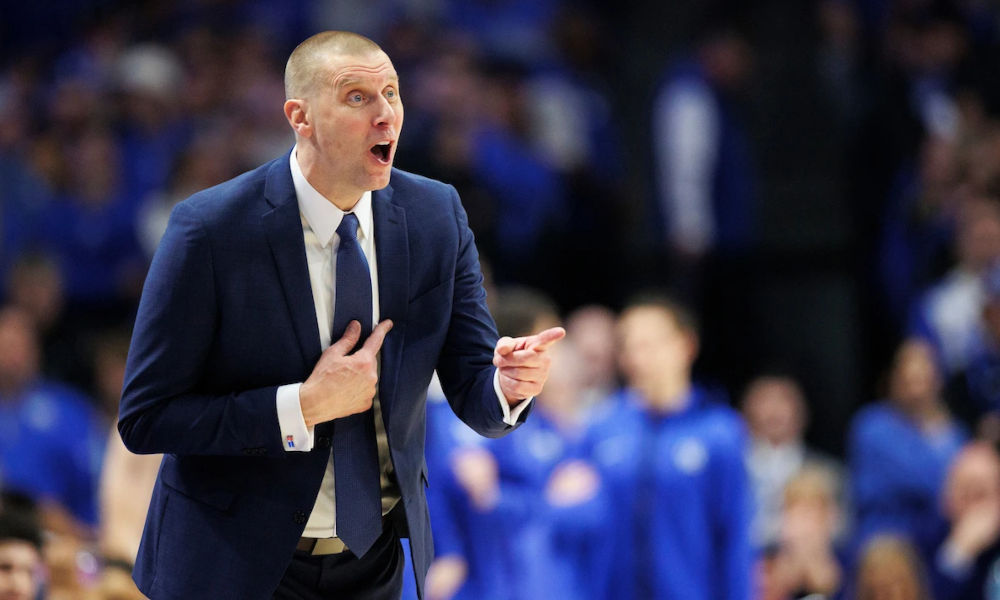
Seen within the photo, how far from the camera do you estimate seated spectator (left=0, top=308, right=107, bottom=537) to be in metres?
6.92

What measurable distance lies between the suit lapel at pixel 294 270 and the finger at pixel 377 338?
110mm

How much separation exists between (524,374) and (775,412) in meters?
4.95

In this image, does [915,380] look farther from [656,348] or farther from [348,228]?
[348,228]

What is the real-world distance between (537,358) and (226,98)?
6402mm

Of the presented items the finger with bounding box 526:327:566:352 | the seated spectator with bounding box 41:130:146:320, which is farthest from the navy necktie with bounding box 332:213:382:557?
the seated spectator with bounding box 41:130:146:320

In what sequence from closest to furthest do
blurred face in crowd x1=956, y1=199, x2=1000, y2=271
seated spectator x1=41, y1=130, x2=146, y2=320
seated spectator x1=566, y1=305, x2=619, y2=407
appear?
1. blurred face in crowd x1=956, y1=199, x2=1000, y2=271
2. seated spectator x1=566, y1=305, x2=619, y2=407
3. seated spectator x1=41, y1=130, x2=146, y2=320

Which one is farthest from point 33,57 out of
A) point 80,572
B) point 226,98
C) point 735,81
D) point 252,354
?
point 252,354

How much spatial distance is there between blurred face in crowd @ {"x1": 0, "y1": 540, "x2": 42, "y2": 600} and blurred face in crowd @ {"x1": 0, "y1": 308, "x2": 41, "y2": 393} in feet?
10.9

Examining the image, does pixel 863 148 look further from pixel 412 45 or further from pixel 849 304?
pixel 412 45

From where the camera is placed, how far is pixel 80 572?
14.4 feet

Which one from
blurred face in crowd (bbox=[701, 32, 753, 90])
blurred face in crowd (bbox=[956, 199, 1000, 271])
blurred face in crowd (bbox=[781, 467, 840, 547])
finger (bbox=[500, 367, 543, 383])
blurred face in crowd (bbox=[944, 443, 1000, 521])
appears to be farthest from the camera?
blurred face in crowd (bbox=[701, 32, 753, 90])

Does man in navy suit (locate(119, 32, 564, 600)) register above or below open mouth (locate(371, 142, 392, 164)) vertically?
below

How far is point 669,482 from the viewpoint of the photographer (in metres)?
5.28

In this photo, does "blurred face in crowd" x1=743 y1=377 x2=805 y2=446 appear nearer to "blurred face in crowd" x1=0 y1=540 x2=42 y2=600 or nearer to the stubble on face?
"blurred face in crowd" x1=0 y1=540 x2=42 y2=600
